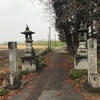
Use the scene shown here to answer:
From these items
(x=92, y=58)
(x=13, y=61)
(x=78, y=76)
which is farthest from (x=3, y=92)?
(x=78, y=76)

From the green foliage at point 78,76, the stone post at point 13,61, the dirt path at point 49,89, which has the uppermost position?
the stone post at point 13,61

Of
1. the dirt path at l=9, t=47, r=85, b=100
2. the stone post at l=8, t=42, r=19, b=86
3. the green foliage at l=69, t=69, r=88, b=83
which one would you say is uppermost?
the stone post at l=8, t=42, r=19, b=86

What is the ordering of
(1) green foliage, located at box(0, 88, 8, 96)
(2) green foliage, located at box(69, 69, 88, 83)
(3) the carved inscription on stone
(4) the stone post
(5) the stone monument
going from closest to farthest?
(1) green foliage, located at box(0, 88, 8, 96), (5) the stone monument, (3) the carved inscription on stone, (4) the stone post, (2) green foliage, located at box(69, 69, 88, 83)

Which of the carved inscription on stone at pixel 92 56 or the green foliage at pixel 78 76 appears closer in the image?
the carved inscription on stone at pixel 92 56

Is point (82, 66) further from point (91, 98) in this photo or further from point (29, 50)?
point (91, 98)

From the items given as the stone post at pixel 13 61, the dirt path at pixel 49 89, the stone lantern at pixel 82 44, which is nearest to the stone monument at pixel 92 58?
the dirt path at pixel 49 89

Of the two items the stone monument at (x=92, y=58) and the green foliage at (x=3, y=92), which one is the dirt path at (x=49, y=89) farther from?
the stone monument at (x=92, y=58)

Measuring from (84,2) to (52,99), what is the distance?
10.4 metres

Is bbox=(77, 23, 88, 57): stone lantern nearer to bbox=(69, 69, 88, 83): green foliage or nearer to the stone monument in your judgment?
bbox=(69, 69, 88, 83): green foliage

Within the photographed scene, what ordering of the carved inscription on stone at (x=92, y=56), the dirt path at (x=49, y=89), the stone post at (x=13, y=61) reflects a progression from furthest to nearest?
the stone post at (x=13, y=61), the carved inscription on stone at (x=92, y=56), the dirt path at (x=49, y=89)

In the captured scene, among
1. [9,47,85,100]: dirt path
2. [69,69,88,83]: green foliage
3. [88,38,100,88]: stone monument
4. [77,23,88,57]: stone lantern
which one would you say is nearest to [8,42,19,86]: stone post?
[9,47,85,100]: dirt path

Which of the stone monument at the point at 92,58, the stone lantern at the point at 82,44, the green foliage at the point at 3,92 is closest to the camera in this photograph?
the green foliage at the point at 3,92

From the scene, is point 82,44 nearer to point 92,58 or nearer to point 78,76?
point 78,76

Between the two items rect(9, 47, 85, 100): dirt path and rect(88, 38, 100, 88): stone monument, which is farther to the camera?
rect(88, 38, 100, 88): stone monument
